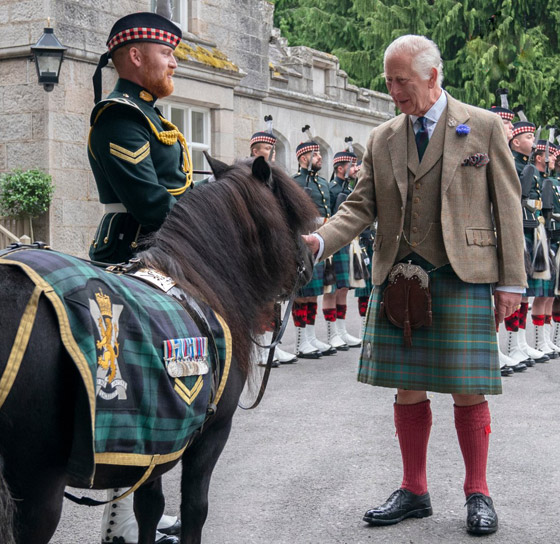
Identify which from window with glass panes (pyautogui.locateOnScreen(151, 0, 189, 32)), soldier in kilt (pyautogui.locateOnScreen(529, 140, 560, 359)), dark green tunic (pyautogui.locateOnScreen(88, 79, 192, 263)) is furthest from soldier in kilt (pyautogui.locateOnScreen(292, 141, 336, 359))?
dark green tunic (pyautogui.locateOnScreen(88, 79, 192, 263))

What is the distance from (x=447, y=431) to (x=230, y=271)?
A: 3.13m

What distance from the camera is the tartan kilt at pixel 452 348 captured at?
3859mm

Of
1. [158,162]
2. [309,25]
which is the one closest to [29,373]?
[158,162]

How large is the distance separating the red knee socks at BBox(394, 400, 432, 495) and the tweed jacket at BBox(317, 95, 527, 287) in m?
0.63

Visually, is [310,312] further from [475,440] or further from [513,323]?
[475,440]

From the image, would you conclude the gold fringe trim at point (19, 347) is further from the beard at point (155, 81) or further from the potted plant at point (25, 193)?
the potted plant at point (25, 193)

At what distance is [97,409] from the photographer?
8.12ft

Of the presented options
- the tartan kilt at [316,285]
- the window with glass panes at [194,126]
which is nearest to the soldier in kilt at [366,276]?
the tartan kilt at [316,285]

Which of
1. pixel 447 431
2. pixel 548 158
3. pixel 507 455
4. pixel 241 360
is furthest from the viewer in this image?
pixel 548 158

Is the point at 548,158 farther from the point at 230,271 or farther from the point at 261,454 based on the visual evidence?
the point at 230,271

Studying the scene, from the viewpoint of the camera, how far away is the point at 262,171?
10.8ft

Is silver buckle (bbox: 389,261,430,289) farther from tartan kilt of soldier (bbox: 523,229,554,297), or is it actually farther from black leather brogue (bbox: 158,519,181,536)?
tartan kilt of soldier (bbox: 523,229,554,297)

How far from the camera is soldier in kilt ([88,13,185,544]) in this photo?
3.52 m

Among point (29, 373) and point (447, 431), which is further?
point (447, 431)
